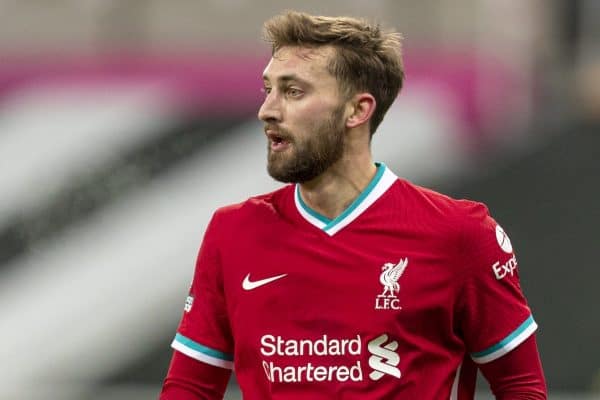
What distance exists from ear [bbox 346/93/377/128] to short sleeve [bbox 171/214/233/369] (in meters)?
0.44

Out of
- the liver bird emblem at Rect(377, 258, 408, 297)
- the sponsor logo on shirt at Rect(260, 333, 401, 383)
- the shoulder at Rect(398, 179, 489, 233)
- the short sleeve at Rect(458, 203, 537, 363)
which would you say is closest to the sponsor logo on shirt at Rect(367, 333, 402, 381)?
the sponsor logo on shirt at Rect(260, 333, 401, 383)

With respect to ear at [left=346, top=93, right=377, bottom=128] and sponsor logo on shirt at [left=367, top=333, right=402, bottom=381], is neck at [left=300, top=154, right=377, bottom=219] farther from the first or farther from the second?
sponsor logo on shirt at [left=367, top=333, right=402, bottom=381]

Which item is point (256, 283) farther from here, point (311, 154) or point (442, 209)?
point (442, 209)

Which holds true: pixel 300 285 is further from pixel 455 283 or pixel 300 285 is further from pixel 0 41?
pixel 0 41

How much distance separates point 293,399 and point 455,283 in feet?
1.55

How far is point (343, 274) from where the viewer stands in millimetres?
3371

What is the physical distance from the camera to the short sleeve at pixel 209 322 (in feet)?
11.4

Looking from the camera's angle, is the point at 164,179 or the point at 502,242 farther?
the point at 164,179

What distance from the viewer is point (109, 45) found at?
28.4 feet

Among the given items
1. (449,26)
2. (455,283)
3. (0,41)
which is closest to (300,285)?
(455,283)

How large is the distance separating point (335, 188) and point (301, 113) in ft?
0.77

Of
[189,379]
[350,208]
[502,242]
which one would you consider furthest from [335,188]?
[189,379]

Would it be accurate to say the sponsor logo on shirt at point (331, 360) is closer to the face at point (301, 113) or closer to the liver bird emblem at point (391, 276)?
the liver bird emblem at point (391, 276)

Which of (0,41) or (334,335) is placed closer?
(334,335)
